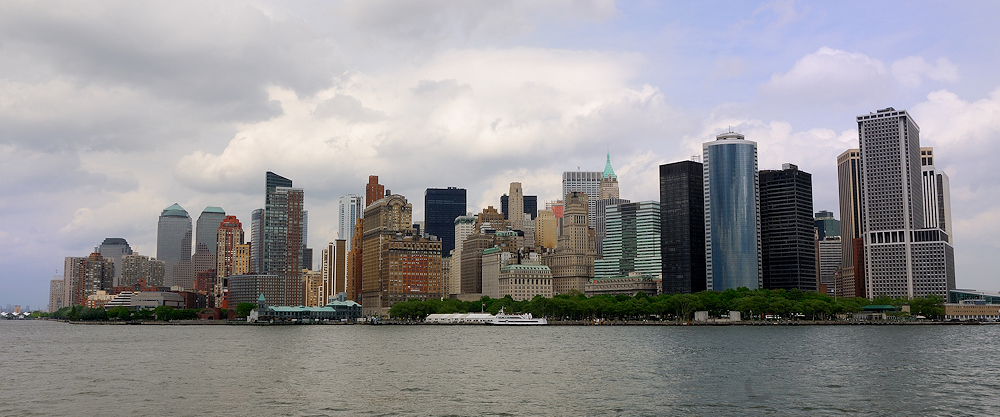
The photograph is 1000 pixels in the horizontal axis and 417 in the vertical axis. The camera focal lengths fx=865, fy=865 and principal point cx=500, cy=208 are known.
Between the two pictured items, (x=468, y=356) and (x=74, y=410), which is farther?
(x=468, y=356)

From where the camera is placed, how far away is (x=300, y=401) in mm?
70688

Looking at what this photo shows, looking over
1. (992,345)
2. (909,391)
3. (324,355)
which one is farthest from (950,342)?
(324,355)

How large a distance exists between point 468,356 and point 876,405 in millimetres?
62200

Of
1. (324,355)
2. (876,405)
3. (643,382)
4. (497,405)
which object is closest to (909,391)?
(876,405)

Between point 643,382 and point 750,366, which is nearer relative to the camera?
point 643,382

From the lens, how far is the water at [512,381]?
67.2 m

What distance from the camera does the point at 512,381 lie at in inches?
3337

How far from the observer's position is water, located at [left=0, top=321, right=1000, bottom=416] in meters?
67.2

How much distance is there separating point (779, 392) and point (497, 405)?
2590 cm

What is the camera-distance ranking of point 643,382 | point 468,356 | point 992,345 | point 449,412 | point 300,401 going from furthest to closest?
point 992,345, point 468,356, point 643,382, point 300,401, point 449,412

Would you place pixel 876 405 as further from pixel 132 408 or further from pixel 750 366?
pixel 132 408

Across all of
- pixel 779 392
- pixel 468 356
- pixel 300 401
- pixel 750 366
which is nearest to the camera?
pixel 300 401

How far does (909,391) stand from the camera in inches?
2992

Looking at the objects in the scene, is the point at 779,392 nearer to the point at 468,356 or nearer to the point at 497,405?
the point at 497,405
